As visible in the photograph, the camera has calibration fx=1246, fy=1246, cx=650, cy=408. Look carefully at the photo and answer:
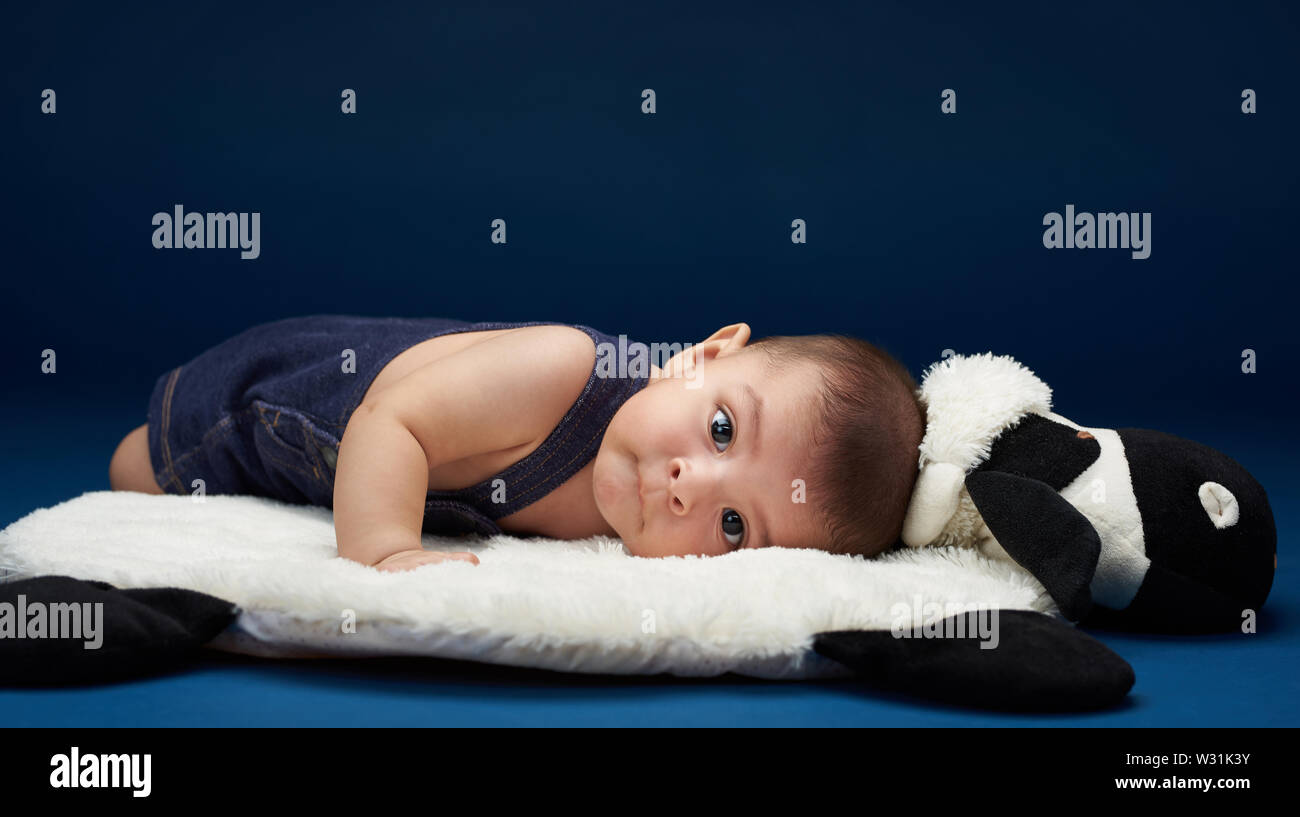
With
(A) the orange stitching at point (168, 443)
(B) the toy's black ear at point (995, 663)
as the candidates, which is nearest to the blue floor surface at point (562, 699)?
(B) the toy's black ear at point (995, 663)

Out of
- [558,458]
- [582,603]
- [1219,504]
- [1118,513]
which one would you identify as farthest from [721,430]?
[1219,504]

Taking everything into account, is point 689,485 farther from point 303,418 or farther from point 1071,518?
point 303,418

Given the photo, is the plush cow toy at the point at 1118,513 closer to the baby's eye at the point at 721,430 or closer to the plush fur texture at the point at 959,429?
the plush fur texture at the point at 959,429

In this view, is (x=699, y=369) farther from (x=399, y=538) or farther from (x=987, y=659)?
(x=987, y=659)

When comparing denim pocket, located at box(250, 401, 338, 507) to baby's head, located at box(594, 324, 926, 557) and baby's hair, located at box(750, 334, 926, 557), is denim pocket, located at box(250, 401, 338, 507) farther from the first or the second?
baby's hair, located at box(750, 334, 926, 557)

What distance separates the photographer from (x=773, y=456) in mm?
1820

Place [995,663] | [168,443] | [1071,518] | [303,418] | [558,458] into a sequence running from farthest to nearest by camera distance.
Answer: [168,443] < [303,418] < [558,458] < [1071,518] < [995,663]

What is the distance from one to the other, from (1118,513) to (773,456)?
49 cm

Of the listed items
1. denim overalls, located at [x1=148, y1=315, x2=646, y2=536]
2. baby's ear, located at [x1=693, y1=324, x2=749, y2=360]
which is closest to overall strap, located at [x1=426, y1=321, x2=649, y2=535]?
denim overalls, located at [x1=148, y1=315, x2=646, y2=536]

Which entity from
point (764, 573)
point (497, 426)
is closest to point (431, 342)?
point (497, 426)

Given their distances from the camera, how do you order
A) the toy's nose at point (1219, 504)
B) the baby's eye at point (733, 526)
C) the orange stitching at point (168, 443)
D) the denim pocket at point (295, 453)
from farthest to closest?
the orange stitching at point (168, 443) → the denim pocket at point (295, 453) → the baby's eye at point (733, 526) → the toy's nose at point (1219, 504)

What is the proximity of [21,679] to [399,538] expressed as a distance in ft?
1.72

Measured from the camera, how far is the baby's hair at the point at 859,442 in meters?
1.81
